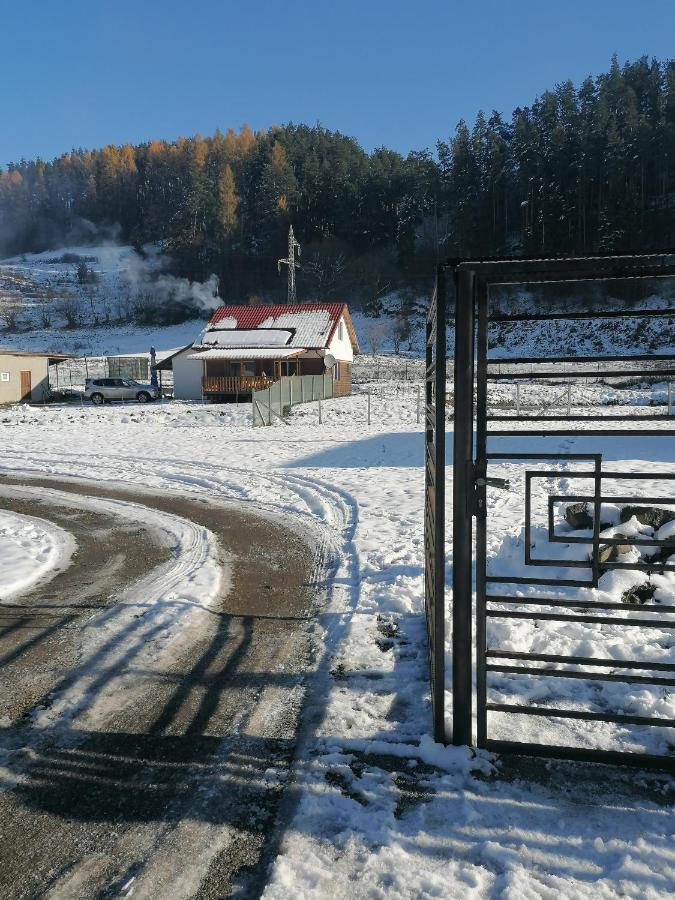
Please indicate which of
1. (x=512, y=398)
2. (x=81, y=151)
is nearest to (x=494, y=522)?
(x=512, y=398)

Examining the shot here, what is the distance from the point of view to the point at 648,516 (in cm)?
673

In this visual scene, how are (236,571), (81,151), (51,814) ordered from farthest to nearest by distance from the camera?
(81,151) < (236,571) < (51,814)

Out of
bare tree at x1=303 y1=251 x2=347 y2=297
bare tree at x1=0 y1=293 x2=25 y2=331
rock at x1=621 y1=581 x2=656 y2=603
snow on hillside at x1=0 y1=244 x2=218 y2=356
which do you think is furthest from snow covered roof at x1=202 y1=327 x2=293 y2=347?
bare tree at x1=0 y1=293 x2=25 y2=331

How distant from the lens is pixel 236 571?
6930 mm

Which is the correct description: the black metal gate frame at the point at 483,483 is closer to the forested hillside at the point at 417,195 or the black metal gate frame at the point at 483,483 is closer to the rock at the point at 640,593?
the rock at the point at 640,593

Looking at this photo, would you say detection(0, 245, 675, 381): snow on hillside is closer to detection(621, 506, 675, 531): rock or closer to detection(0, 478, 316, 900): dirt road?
detection(621, 506, 675, 531): rock

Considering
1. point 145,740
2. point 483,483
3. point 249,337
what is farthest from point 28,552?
point 249,337

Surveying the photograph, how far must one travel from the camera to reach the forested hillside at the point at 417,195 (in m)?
62.3

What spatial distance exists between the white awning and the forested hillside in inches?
1355

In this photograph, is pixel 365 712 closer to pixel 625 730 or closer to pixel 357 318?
pixel 625 730

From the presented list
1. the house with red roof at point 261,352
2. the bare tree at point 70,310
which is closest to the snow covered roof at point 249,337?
the house with red roof at point 261,352

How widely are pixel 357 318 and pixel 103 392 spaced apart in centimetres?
3709

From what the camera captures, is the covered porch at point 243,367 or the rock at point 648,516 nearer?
A: the rock at point 648,516

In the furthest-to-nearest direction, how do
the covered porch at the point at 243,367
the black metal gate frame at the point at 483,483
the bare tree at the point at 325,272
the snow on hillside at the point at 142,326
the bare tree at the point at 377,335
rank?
1. the bare tree at the point at 325,272
2. the bare tree at the point at 377,335
3. the snow on hillside at the point at 142,326
4. the covered porch at the point at 243,367
5. the black metal gate frame at the point at 483,483
